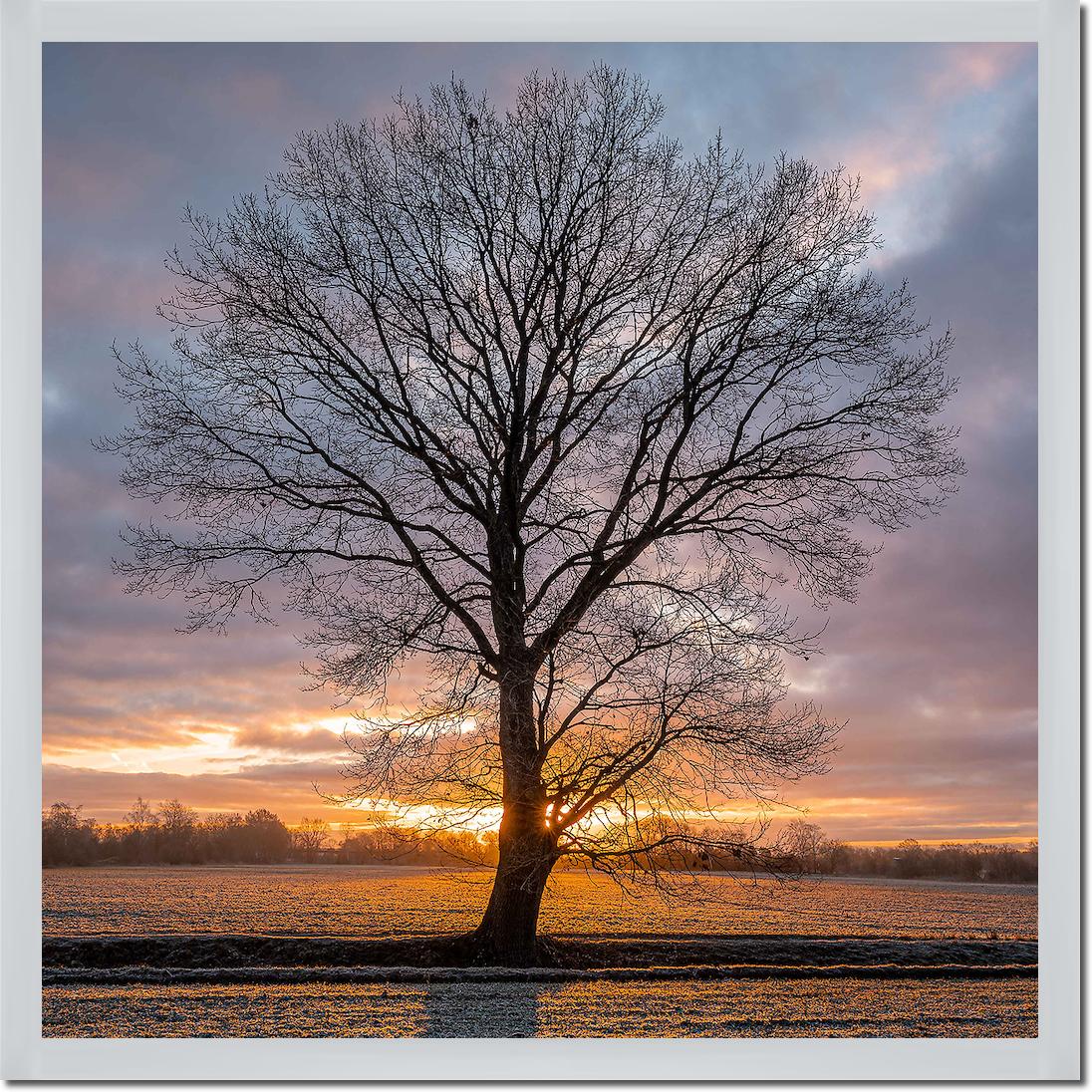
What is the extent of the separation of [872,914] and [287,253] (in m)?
10.3

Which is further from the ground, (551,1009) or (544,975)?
(551,1009)

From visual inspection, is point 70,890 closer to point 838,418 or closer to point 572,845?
point 572,845

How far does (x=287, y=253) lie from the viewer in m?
9.50

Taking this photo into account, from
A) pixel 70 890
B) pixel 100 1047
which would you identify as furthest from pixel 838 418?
pixel 70 890

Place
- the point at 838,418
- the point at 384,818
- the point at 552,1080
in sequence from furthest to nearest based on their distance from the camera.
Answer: the point at 838,418
the point at 384,818
the point at 552,1080

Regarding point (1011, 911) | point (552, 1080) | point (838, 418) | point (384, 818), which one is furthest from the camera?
point (1011, 911)

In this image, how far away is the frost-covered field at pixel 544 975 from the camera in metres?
7.21

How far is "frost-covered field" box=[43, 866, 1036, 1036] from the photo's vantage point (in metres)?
7.21

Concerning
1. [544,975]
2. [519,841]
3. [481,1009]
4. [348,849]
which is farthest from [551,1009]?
[348,849]

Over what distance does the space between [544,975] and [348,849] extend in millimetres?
5296
